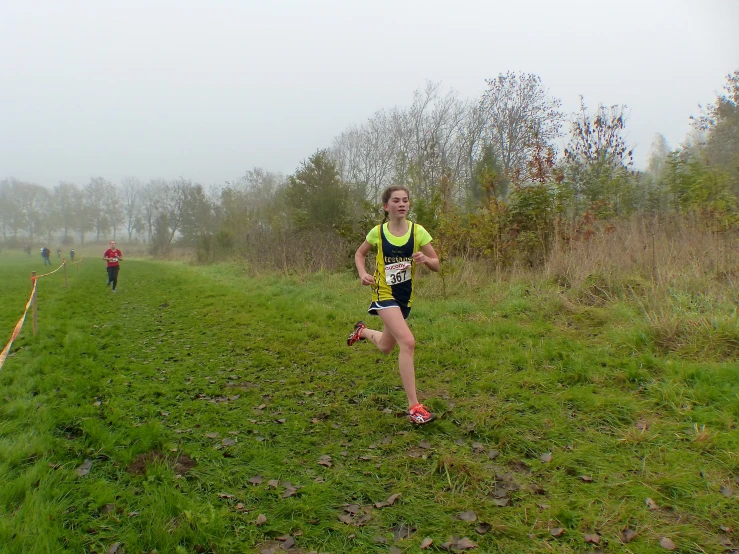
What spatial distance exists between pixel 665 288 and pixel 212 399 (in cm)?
614

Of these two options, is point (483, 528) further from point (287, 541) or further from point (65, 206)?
point (65, 206)

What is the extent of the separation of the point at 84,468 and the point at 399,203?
324 centimetres

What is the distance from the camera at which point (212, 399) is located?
4805 mm

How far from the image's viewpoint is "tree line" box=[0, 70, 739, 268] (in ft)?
33.6

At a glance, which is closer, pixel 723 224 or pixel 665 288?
pixel 665 288

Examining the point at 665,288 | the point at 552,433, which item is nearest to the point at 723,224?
the point at 665,288

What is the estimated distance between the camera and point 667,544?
2.33m

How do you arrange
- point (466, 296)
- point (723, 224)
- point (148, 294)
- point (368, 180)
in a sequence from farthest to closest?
point (368, 180) → point (148, 294) → point (466, 296) → point (723, 224)

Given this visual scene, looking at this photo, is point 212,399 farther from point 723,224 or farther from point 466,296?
point 723,224

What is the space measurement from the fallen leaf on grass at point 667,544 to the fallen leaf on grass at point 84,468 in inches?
144

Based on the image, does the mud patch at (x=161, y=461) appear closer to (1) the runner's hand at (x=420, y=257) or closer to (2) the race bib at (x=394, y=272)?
(2) the race bib at (x=394, y=272)

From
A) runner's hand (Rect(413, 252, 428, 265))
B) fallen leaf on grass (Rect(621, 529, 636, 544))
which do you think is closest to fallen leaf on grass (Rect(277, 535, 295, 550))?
fallen leaf on grass (Rect(621, 529, 636, 544))

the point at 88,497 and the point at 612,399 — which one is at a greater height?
the point at 612,399

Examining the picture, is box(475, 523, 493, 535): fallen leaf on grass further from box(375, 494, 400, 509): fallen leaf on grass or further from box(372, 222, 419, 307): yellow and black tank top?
box(372, 222, 419, 307): yellow and black tank top
